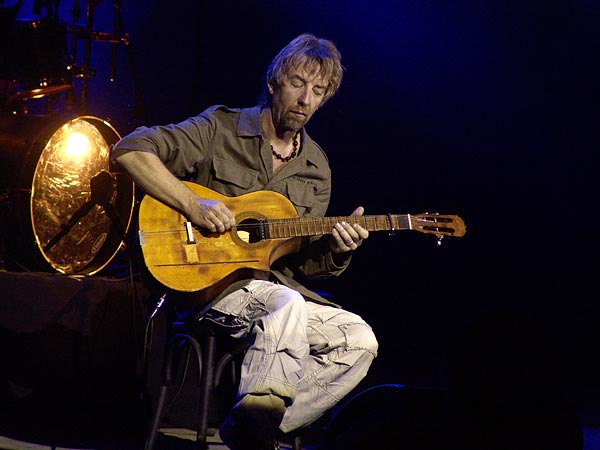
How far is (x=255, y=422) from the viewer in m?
Result: 2.33

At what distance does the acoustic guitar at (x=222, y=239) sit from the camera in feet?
8.95

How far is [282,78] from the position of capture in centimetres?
325

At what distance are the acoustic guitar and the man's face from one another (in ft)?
1.37

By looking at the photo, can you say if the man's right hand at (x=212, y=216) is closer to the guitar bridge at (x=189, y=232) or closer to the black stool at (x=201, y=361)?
the guitar bridge at (x=189, y=232)

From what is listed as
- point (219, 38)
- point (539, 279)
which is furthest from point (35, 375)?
point (539, 279)

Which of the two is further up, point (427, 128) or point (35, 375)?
point (427, 128)

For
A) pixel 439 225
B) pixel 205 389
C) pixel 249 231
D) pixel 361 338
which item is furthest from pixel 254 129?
pixel 205 389

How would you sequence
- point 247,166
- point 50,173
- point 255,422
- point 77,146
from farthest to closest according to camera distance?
1. point 77,146
2. point 50,173
3. point 247,166
4. point 255,422

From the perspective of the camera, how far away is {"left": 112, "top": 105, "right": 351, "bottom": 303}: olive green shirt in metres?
2.99

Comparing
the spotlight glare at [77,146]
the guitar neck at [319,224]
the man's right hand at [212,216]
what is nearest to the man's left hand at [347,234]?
the guitar neck at [319,224]

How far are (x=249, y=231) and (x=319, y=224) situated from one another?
1.07ft

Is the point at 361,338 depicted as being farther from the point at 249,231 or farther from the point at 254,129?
the point at 254,129

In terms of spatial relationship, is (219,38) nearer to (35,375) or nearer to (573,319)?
(35,375)

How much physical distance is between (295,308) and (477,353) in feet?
3.62
